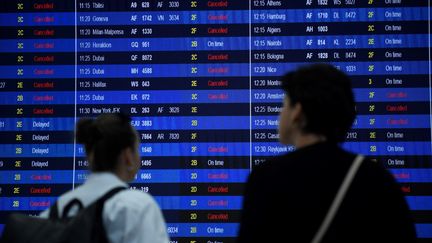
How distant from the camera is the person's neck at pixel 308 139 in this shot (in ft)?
5.23

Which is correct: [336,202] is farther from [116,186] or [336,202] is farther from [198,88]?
[198,88]

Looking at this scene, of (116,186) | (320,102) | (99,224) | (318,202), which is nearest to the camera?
(318,202)

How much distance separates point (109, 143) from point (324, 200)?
81cm

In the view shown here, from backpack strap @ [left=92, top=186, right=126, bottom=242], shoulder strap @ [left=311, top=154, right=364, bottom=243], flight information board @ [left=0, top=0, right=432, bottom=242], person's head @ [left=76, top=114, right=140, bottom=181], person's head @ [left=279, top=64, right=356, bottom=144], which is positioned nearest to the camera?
shoulder strap @ [left=311, top=154, right=364, bottom=243]

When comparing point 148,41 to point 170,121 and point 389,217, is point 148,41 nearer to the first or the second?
point 170,121

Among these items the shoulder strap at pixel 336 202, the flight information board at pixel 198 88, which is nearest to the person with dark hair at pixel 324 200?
the shoulder strap at pixel 336 202

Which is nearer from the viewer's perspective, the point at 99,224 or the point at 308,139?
the point at 308,139

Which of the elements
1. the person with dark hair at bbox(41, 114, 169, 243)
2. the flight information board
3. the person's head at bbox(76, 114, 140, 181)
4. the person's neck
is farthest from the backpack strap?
the flight information board

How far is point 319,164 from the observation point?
1501 mm

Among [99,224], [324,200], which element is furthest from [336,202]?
[99,224]

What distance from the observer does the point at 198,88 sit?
159 inches

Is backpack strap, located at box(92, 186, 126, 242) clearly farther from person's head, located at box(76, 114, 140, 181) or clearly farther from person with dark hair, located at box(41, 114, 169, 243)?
person's head, located at box(76, 114, 140, 181)

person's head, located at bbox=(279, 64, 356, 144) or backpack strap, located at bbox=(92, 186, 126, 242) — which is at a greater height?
person's head, located at bbox=(279, 64, 356, 144)

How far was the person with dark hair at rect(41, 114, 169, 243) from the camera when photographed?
1.88 m
